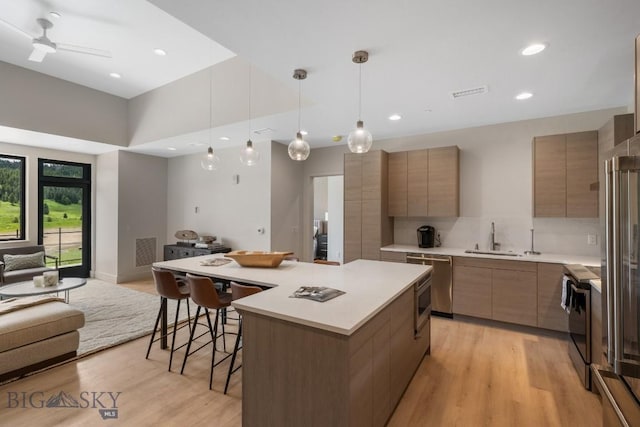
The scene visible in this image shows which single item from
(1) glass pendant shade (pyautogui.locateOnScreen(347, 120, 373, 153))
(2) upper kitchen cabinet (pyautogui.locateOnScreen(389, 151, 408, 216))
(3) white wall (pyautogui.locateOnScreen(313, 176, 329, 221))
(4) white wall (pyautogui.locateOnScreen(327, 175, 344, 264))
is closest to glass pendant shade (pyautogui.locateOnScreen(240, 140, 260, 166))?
(1) glass pendant shade (pyautogui.locateOnScreen(347, 120, 373, 153))

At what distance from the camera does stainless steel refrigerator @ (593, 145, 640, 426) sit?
41.5 inches

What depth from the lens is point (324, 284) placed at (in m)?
2.20

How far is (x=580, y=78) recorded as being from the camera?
2736 mm

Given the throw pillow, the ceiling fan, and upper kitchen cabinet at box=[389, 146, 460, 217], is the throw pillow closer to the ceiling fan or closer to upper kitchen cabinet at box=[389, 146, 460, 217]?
the ceiling fan

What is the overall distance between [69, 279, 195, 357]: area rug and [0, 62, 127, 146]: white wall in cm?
278

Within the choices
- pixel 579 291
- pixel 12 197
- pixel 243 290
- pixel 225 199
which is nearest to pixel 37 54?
pixel 225 199

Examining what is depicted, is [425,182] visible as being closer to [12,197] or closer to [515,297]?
[515,297]

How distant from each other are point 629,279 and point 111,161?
7.59m

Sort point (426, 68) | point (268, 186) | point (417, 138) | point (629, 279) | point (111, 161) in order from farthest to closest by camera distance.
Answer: point (111, 161), point (268, 186), point (417, 138), point (426, 68), point (629, 279)

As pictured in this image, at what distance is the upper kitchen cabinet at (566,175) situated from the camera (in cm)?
338

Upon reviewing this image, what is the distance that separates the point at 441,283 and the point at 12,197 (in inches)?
302

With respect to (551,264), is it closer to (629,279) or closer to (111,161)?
(629,279)

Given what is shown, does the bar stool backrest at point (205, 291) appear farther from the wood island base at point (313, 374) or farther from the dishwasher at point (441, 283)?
the dishwasher at point (441, 283)

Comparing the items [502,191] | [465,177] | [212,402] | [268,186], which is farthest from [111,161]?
[502,191]
